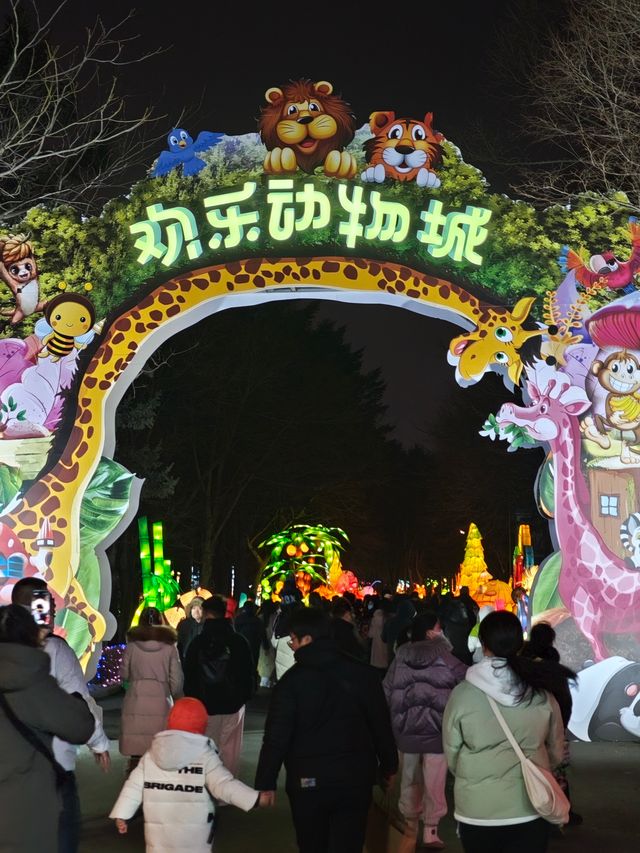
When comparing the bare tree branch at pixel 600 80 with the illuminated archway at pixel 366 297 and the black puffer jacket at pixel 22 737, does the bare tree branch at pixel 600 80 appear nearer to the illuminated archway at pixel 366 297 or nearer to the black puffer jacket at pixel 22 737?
the illuminated archway at pixel 366 297

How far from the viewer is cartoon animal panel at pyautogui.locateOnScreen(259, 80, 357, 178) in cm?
1567

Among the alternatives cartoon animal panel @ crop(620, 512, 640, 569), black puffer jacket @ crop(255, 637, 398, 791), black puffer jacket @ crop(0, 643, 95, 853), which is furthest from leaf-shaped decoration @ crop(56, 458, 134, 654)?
black puffer jacket @ crop(0, 643, 95, 853)

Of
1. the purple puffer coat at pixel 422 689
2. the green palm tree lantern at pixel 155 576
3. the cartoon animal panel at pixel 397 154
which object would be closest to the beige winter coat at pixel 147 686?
the purple puffer coat at pixel 422 689

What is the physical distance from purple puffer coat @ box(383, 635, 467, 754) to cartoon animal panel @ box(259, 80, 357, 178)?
7512 mm

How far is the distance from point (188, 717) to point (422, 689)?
14.6 ft

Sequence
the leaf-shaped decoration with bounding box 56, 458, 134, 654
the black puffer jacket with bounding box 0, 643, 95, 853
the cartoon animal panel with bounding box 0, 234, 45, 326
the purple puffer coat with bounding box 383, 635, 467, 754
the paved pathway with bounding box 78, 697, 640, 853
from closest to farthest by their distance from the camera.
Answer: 1. the black puffer jacket with bounding box 0, 643, 95, 853
2. the paved pathway with bounding box 78, 697, 640, 853
3. the purple puffer coat with bounding box 383, 635, 467, 754
4. the leaf-shaped decoration with bounding box 56, 458, 134, 654
5. the cartoon animal panel with bounding box 0, 234, 45, 326

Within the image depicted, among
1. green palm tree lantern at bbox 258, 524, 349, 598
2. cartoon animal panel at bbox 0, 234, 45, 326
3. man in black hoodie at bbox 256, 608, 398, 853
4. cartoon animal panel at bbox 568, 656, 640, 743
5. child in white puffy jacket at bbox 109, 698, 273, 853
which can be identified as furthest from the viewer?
green palm tree lantern at bbox 258, 524, 349, 598

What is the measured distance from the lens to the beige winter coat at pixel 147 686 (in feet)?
38.4

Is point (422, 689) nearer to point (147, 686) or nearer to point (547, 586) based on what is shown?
point (147, 686)

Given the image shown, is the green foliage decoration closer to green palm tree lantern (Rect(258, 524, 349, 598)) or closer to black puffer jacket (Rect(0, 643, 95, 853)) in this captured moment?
black puffer jacket (Rect(0, 643, 95, 853))

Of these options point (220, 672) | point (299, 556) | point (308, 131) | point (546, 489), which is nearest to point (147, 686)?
point (220, 672)

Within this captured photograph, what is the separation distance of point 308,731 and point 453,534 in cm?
8578

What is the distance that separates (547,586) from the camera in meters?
15.6

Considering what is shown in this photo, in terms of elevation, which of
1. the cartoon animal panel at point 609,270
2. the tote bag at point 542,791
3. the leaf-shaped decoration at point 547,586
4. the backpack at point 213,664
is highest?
the cartoon animal panel at point 609,270
